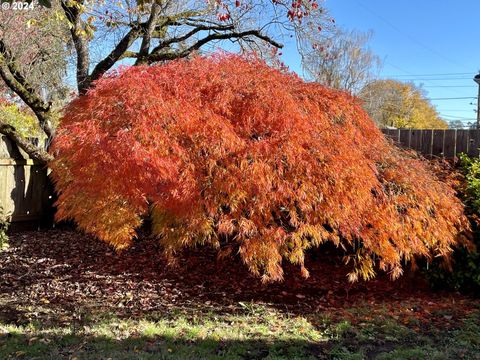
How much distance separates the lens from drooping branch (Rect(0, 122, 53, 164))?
28.6ft

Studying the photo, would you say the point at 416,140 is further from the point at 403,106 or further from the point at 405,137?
the point at 403,106

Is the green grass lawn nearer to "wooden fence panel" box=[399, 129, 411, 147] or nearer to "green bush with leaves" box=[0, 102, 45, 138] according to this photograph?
"wooden fence panel" box=[399, 129, 411, 147]

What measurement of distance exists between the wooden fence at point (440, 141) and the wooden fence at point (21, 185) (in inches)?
264

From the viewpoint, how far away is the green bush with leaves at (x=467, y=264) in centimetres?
544

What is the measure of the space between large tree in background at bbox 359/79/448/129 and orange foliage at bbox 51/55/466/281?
33354 mm

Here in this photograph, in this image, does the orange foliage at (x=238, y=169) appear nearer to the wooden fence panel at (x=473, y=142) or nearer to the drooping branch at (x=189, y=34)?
the wooden fence panel at (x=473, y=142)

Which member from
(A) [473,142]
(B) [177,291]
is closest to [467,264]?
(A) [473,142]

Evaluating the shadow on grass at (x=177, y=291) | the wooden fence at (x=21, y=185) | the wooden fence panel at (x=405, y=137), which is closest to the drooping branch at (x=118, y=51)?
the wooden fence at (x=21, y=185)

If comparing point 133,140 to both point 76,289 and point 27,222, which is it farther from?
point 27,222

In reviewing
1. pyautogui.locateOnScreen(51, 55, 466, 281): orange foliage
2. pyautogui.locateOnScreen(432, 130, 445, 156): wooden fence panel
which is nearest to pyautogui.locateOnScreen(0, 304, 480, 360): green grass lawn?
pyautogui.locateOnScreen(51, 55, 466, 281): orange foliage

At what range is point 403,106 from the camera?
1694 inches

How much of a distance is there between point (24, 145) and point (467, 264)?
25.7 ft

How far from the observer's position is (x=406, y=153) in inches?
248

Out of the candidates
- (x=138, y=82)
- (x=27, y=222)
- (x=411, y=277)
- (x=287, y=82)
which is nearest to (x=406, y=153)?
(x=411, y=277)
